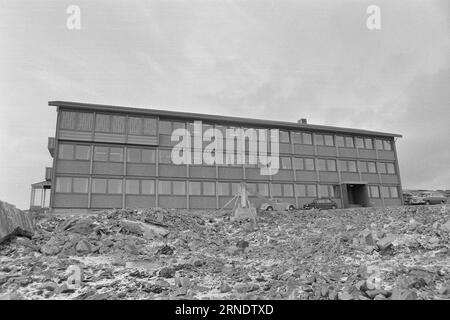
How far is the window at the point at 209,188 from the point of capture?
1262 inches

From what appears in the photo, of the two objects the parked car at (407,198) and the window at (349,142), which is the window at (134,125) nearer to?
the window at (349,142)

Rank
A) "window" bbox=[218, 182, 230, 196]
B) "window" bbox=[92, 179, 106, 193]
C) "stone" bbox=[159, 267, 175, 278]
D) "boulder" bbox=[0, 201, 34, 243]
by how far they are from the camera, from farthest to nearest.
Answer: "window" bbox=[218, 182, 230, 196] < "window" bbox=[92, 179, 106, 193] < "boulder" bbox=[0, 201, 34, 243] < "stone" bbox=[159, 267, 175, 278]

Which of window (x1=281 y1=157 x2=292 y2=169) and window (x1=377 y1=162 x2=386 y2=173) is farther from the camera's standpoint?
window (x1=377 y1=162 x2=386 y2=173)

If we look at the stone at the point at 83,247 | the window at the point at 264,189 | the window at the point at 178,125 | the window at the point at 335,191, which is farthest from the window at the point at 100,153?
the window at the point at 335,191

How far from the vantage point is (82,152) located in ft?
94.4

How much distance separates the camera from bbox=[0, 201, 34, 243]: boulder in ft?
34.7

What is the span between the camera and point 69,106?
2864 cm

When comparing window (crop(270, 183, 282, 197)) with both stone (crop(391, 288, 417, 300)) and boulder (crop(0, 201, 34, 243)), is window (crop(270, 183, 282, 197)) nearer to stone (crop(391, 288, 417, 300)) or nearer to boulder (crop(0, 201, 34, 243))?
boulder (crop(0, 201, 34, 243))

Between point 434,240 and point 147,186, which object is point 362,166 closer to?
point 147,186

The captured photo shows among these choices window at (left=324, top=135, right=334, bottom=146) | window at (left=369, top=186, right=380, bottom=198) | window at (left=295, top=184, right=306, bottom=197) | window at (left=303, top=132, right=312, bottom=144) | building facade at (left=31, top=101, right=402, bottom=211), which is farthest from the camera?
window at (left=369, top=186, right=380, bottom=198)

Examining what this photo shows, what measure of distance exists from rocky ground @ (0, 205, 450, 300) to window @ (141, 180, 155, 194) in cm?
1423

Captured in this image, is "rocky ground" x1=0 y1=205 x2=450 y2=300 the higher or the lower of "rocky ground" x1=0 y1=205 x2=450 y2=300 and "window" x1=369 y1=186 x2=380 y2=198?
the lower

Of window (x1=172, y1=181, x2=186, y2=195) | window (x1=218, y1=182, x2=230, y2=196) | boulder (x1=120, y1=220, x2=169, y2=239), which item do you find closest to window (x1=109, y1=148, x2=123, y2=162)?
window (x1=172, y1=181, x2=186, y2=195)
